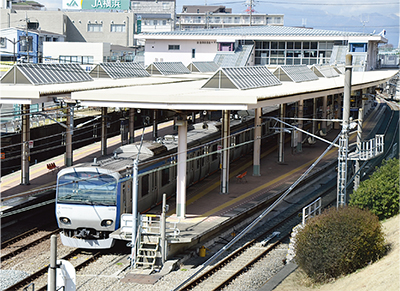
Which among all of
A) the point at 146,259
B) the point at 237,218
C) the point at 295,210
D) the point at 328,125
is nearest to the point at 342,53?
the point at 328,125

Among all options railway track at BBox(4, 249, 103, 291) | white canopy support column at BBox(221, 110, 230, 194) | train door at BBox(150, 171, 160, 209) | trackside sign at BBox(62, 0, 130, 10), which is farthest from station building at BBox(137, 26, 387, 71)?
railway track at BBox(4, 249, 103, 291)

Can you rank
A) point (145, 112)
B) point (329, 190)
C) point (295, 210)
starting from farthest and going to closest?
point (145, 112)
point (329, 190)
point (295, 210)

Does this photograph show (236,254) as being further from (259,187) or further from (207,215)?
(259,187)

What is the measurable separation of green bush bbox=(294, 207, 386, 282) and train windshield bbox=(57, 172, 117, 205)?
A: 5.98 m

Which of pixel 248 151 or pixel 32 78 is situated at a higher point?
pixel 32 78

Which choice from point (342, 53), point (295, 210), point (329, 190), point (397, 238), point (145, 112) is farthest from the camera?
point (342, 53)

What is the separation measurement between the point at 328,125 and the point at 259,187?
71.3ft

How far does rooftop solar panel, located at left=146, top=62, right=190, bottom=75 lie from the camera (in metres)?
41.6

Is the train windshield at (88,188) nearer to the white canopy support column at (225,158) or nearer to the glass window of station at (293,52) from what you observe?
the white canopy support column at (225,158)

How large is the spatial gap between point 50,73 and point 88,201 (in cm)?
1112

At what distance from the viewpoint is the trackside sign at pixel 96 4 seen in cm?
8100

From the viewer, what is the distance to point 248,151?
35.5 meters

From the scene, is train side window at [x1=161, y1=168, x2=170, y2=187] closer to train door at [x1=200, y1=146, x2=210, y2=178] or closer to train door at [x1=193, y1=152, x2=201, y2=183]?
train door at [x1=193, y1=152, x2=201, y2=183]

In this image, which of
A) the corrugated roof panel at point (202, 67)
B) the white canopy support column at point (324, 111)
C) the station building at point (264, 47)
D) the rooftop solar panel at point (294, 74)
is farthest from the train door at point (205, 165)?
the station building at point (264, 47)
